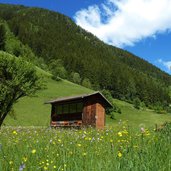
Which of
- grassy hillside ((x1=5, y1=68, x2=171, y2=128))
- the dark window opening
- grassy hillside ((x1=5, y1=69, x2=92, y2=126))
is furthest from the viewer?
grassy hillside ((x1=5, y1=68, x2=171, y2=128))

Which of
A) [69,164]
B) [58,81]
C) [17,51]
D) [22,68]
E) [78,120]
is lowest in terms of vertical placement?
[69,164]

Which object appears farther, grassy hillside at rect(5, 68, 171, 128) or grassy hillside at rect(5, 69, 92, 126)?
grassy hillside at rect(5, 68, 171, 128)

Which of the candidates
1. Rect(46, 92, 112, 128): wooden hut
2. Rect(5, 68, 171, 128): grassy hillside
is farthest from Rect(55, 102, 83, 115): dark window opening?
Rect(5, 68, 171, 128): grassy hillside

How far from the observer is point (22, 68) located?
37.1m

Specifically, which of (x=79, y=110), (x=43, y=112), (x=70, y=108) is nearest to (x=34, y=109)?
(x=43, y=112)

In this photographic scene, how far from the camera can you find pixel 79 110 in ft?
184

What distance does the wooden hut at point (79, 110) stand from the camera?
55.4 meters

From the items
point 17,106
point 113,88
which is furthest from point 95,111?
point 113,88

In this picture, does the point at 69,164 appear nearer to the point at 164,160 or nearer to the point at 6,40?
the point at 164,160

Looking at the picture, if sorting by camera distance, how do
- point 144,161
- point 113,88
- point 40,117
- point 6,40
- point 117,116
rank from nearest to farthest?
point 144,161 < point 40,117 < point 117,116 < point 6,40 < point 113,88

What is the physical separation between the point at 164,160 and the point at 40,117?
234 feet

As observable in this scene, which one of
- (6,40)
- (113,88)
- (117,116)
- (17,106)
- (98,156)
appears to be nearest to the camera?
(98,156)

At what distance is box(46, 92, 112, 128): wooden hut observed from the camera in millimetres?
55375

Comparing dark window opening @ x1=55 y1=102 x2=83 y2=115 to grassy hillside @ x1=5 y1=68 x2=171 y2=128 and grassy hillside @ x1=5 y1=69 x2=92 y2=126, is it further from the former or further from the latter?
grassy hillside @ x1=5 y1=69 x2=92 y2=126
